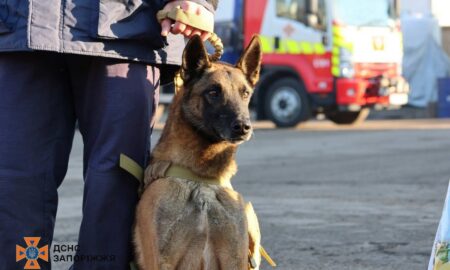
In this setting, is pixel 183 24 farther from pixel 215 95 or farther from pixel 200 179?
pixel 200 179

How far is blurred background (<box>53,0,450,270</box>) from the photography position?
6.52m

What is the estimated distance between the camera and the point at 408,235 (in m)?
6.55

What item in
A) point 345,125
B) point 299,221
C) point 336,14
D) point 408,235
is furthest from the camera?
point 345,125

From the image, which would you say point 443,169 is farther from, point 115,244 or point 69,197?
point 115,244


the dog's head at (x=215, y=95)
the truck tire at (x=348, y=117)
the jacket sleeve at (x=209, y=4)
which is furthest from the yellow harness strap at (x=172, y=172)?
the truck tire at (x=348, y=117)

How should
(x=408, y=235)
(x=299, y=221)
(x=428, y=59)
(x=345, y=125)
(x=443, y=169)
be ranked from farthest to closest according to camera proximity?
1. (x=428, y=59)
2. (x=345, y=125)
3. (x=443, y=169)
4. (x=299, y=221)
5. (x=408, y=235)

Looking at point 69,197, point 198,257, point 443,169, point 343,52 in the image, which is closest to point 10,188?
point 198,257

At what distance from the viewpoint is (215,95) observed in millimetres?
4109

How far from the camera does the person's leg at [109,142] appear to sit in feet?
12.5

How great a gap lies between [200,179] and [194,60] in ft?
1.60

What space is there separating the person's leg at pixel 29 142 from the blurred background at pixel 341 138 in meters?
1.69

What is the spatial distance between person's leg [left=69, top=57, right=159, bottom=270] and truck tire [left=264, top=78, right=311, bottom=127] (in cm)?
1507

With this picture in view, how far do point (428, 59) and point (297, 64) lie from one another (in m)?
7.20

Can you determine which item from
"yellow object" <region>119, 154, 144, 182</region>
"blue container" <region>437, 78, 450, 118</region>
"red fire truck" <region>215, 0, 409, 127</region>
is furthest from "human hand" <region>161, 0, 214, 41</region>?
"blue container" <region>437, 78, 450, 118</region>
